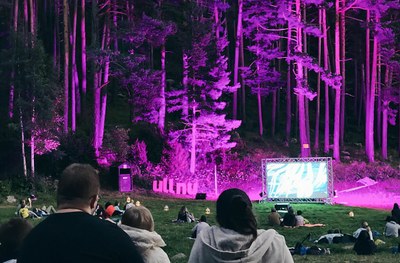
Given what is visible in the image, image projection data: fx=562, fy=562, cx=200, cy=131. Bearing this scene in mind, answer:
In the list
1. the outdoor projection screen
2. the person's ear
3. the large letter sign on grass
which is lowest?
the large letter sign on grass

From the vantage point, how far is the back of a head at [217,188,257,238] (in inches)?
131

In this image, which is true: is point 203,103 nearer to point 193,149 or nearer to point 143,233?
point 193,149

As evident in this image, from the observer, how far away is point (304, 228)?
16906mm

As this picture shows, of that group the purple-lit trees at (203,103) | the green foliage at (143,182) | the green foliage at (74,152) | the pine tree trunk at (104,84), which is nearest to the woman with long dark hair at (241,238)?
the green foliage at (143,182)

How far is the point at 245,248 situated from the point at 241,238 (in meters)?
0.06

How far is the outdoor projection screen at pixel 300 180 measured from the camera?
2655 centimetres

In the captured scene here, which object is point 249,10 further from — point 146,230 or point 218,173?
point 146,230

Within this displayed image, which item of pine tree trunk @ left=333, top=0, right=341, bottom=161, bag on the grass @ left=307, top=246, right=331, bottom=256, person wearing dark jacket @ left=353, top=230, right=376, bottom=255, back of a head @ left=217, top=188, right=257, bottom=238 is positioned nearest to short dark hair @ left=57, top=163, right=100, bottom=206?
back of a head @ left=217, top=188, right=257, bottom=238

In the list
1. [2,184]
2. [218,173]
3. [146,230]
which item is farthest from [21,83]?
[146,230]

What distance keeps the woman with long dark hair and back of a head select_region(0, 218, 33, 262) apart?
1.34 m

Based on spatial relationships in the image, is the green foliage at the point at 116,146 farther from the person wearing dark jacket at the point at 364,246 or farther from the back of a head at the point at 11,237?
the back of a head at the point at 11,237

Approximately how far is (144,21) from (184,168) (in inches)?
383

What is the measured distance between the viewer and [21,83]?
29344 millimetres

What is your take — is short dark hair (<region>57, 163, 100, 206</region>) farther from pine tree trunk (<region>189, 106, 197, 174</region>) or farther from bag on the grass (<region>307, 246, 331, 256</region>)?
pine tree trunk (<region>189, 106, 197, 174</region>)
